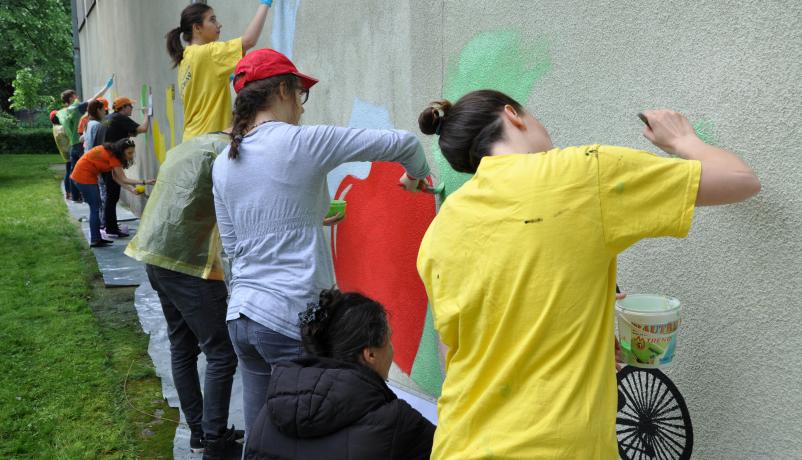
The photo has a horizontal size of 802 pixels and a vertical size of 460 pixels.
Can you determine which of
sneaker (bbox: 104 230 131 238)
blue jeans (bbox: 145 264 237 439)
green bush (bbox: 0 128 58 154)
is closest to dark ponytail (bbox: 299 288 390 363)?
blue jeans (bbox: 145 264 237 439)

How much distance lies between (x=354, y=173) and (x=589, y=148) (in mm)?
2591

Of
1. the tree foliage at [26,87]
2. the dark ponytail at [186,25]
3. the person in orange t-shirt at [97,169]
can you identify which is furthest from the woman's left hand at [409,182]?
the tree foliage at [26,87]

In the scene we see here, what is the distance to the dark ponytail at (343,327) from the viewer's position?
7.16 ft

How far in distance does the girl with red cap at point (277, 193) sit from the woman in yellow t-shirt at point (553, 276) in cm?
90

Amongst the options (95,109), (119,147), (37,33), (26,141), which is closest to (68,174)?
(95,109)

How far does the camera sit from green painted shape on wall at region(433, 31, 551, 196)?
2.57 m

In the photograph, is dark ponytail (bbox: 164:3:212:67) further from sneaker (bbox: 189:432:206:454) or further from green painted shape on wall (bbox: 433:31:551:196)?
sneaker (bbox: 189:432:206:454)

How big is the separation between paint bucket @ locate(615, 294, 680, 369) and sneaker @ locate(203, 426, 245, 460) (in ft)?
7.24

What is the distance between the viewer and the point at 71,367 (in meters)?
4.85

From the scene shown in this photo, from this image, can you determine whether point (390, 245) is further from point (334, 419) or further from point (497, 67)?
point (334, 419)

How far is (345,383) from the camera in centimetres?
198

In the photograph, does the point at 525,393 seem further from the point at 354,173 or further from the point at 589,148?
the point at 354,173

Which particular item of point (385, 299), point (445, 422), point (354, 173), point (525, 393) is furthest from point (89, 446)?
point (525, 393)

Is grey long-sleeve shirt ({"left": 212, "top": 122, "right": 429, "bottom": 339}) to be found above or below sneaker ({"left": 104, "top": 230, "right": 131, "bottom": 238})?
above
